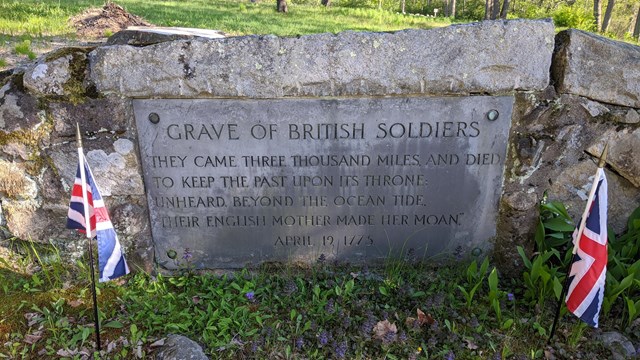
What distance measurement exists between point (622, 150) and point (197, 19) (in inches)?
341

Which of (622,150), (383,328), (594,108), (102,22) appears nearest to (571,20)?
(102,22)

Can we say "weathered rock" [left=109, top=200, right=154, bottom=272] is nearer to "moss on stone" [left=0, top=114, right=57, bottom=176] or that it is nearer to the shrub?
"moss on stone" [left=0, top=114, right=57, bottom=176]

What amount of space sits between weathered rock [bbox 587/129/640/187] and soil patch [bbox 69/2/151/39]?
692 cm

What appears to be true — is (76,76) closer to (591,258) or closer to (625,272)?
(591,258)

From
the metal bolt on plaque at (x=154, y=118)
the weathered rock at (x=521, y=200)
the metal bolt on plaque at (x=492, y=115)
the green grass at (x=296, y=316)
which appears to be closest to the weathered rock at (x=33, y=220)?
the green grass at (x=296, y=316)

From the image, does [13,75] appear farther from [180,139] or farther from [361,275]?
[361,275]

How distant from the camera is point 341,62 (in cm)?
269

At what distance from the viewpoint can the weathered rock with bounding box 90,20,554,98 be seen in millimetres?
2662

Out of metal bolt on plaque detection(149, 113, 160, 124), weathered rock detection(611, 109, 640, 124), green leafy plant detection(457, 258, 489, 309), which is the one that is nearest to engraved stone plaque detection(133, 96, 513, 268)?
metal bolt on plaque detection(149, 113, 160, 124)

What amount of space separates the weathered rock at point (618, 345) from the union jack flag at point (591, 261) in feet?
1.20

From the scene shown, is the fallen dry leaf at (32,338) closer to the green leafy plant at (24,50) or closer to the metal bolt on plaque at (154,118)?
the metal bolt on plaque at (154,118)

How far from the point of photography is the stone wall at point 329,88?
8.78 ft

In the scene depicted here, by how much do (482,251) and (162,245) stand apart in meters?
2.16

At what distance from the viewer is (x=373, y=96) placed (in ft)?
9.13
